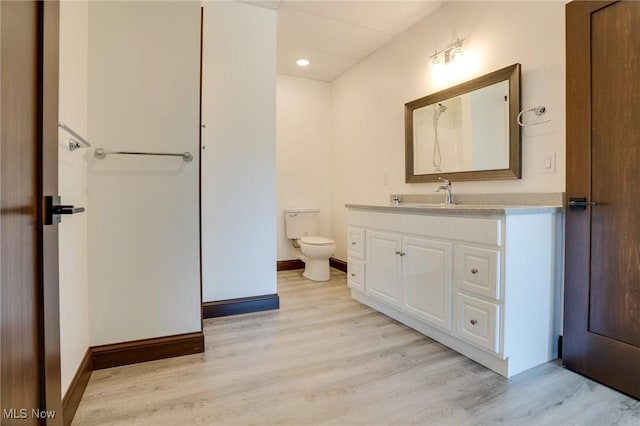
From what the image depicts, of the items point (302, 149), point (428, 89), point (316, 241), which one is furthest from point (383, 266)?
point (302, 149)

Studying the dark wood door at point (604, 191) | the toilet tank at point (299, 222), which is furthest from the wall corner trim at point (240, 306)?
the dark wood door at point (604, 191)

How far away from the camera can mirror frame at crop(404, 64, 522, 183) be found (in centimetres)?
207

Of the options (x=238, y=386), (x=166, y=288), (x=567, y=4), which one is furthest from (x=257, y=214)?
(x=567, y=4)

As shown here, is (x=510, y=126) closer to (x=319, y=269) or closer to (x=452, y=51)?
(x=452, y=51)

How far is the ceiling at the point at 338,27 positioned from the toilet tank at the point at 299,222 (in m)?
1.71

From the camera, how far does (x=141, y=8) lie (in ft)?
5.74

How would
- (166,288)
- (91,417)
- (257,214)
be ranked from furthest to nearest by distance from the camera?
1. (257,214)
2. (166,288)
3. (91,417)

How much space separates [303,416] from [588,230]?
165 cm

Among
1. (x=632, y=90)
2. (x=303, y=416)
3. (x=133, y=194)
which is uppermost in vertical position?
(x=632, y=90)

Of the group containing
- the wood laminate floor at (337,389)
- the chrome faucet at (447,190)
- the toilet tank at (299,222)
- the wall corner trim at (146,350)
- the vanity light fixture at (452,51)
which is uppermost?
the vanity light fixture at (452,51)

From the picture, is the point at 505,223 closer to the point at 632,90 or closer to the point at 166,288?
the point at 632,90

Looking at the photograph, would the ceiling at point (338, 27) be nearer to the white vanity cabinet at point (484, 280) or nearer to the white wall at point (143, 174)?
the white wall at point (143, 174)

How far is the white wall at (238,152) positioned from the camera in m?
2.55

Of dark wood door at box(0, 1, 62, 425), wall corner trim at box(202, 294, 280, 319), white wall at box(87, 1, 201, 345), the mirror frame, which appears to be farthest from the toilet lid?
dark wood door at box(0, 1, 62, 425)
